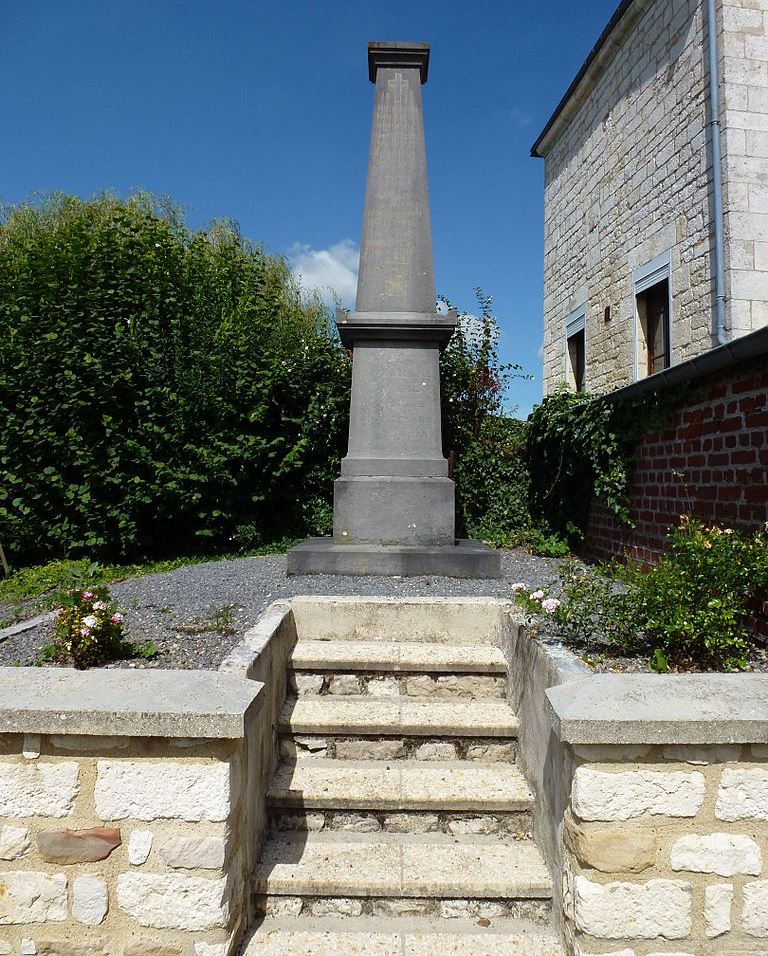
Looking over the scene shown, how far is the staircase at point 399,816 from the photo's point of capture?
2.26 m

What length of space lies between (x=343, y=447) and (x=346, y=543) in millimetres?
3159

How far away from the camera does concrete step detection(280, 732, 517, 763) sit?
9.61 feet

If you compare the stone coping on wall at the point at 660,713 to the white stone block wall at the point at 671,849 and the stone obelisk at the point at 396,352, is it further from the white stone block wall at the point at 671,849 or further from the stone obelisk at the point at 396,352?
the stone obelisk at the point at 396,352

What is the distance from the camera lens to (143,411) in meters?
7.62

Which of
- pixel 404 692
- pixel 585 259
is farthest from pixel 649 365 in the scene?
pixel 404 692

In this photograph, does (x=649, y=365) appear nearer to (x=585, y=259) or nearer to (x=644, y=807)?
(x=585, y=259)

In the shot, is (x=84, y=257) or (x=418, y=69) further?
(x=84, y=257)

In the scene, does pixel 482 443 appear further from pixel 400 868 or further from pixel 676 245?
pixel 400 868

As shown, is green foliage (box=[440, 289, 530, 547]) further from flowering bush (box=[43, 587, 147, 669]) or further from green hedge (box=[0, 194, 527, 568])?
flowering bush (box=[43, 587, 147, 669])

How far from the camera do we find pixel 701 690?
217cm

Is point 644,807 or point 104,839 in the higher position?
point 644,807

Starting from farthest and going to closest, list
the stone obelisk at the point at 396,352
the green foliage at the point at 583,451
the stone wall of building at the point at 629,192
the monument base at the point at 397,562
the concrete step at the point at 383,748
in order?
the stone wall of building at the point at 629,192
the green foliage at the point at 583,451
the stone obelisk at the point at 396,352
the monument base at the point at 397,562
the concrete step at the point at 383,748

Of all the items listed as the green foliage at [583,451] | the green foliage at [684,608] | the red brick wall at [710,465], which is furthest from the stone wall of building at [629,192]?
the green foliage at [684,608]

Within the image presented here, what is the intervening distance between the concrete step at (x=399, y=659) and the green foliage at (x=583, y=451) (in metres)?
2.88
